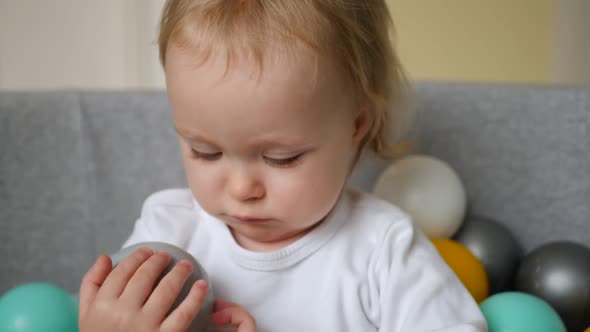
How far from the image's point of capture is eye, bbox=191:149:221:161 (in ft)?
2.78

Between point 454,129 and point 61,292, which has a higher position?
point 454,129

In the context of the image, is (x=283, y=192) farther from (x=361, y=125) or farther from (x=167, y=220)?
(x=167, y=220)

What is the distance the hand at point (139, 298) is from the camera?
2.64 ft

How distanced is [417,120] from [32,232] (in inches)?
34.3

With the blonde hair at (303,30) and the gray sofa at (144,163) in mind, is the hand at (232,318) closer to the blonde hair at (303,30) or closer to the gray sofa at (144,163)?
the blonde hair at (303,30)

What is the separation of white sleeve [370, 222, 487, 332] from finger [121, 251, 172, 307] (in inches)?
12.2

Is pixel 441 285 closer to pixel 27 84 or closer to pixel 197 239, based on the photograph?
pixel 197 239

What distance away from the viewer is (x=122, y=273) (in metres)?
0.85

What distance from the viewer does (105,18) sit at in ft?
6.97

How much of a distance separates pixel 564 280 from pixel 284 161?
0.68 meters

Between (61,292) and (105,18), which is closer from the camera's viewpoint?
(61,292)

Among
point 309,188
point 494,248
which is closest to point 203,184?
point 309,188

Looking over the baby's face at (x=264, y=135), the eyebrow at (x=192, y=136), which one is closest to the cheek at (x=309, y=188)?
the baby's face at (x=264, y=135)

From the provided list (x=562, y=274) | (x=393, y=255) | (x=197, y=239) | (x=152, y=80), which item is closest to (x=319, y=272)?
(x=393, y=255)
